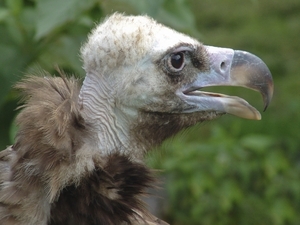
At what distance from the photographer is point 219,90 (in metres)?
8.55

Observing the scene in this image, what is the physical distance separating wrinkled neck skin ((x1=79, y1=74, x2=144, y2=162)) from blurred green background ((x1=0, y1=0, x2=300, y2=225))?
0.60 ft

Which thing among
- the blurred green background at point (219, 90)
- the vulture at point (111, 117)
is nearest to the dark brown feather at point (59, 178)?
the vulture at point (111, 117)

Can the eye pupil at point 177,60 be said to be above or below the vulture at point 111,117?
above

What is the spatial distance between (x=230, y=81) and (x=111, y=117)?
553 millimetres

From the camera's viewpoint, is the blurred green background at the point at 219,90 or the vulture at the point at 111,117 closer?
the vulture at the point at 111,117

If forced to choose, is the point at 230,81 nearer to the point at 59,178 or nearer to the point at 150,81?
the point at 150,81

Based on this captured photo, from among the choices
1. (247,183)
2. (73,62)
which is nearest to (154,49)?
(73,62)

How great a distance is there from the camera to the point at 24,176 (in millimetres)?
3125

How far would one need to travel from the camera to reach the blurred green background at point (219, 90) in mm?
4199

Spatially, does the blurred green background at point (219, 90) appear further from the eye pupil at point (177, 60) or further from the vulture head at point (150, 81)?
the eye pupil at point (177, 60)

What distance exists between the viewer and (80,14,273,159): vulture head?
3.35 metres

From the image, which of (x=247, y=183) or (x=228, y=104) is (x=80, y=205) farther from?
(x=247, y=183)

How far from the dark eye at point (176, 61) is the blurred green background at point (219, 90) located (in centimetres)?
35

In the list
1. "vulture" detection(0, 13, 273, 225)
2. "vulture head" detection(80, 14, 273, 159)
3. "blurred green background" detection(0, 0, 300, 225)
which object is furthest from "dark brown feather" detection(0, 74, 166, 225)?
"blurred green background" detection(0, 0, 300, 225)
